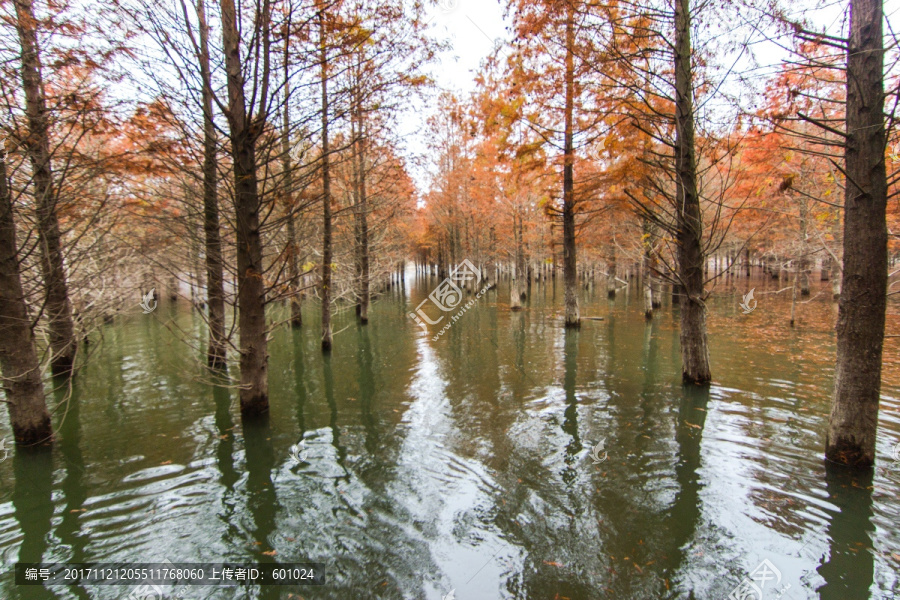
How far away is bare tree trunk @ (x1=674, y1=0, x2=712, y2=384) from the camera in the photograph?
20.4 feet

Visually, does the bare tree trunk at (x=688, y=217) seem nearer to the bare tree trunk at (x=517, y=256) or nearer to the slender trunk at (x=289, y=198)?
the slender trunk at (x=289, y=198)

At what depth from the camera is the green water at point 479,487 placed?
309 centimetres

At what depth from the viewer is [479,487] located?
4.30 m

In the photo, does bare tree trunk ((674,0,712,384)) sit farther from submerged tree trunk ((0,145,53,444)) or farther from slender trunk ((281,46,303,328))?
submerged tree trunk ((0,145,53,444))

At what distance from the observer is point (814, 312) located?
15.9 m

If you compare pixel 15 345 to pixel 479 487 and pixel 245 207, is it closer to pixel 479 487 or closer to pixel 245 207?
pixel 245 207

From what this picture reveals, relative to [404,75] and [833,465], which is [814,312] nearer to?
[833,465]

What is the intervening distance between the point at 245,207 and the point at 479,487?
15.7ft

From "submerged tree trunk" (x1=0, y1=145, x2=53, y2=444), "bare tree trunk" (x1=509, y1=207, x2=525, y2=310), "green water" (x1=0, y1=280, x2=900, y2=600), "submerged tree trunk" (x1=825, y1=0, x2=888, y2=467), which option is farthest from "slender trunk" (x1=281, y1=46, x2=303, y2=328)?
"bare tree trunk" (x1=509, y1=207, x2=525, y2=310)

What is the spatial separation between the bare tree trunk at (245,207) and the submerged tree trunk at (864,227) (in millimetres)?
6612

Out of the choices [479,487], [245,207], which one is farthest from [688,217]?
[245,207]

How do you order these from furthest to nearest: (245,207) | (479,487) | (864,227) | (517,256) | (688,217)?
(517,256)
(688,217)
(245,207)
(479,487)
(864,227)

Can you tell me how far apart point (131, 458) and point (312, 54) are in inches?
239

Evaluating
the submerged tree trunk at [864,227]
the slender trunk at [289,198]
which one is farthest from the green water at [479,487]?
the slender trunk at [289,198]
